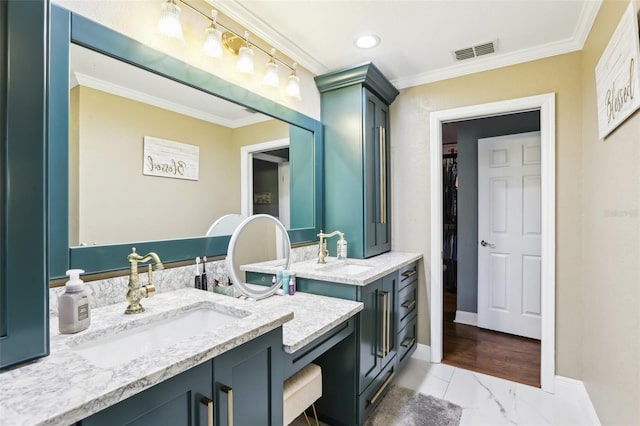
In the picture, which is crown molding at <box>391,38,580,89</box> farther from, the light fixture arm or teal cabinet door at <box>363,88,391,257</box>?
the light fixture arm

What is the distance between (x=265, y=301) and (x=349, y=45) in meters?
1.86

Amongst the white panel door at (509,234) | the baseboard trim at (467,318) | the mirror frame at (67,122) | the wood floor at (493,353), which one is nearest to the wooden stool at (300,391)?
the mirror frame at (67,122)

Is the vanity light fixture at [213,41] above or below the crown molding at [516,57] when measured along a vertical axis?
below

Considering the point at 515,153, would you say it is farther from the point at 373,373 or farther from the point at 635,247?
the point at 373,373

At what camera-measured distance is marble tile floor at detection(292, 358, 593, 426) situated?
1.94 meters

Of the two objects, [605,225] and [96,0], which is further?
[605,225]

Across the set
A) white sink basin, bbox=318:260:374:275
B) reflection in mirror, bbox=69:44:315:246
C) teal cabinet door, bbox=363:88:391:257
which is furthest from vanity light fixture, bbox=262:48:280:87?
white sink basin, bbox=318:260:374:275

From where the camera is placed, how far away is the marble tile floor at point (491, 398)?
1939 mm

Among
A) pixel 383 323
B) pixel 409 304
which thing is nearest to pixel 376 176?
pixel 409 304

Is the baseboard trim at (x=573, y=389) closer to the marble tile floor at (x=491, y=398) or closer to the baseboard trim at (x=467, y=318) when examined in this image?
the marble tile floor at (x=491, y=398)

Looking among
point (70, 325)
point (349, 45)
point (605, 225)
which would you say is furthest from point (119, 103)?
point (605, 225)

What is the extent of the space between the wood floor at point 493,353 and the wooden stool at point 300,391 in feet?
5.48

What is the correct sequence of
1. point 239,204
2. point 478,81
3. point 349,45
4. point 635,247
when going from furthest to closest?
1. point 478,81
2. point 349,45
3. point 239,204
4. point 635,247

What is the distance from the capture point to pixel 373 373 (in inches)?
76.0
